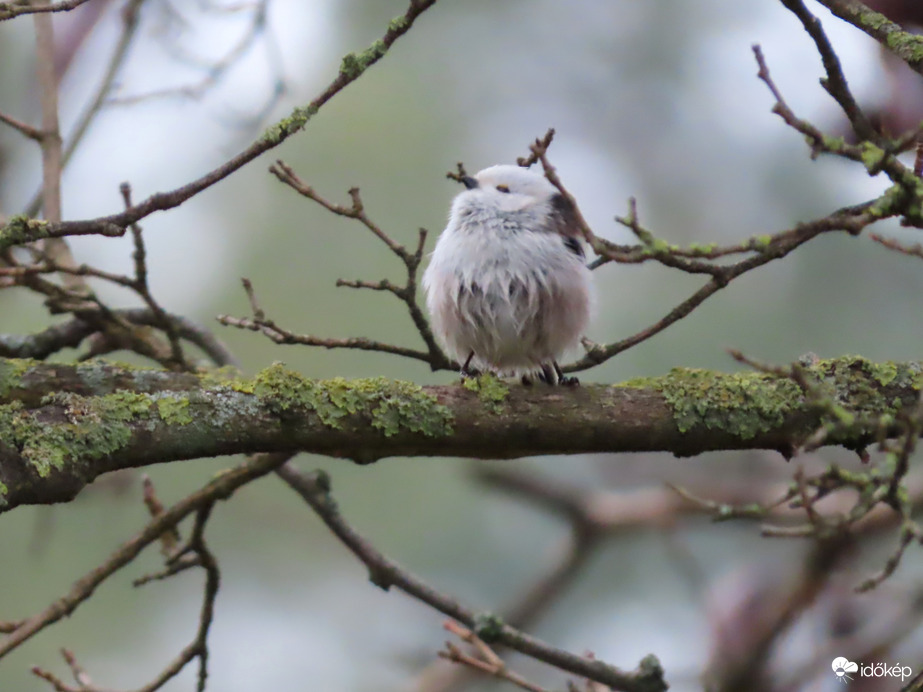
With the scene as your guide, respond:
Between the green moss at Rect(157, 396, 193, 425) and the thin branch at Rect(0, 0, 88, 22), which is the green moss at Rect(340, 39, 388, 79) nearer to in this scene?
the thin branch at Rect(0, 0, 88, 22)

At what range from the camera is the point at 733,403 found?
8.63 feet

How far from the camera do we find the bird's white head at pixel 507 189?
3.73m

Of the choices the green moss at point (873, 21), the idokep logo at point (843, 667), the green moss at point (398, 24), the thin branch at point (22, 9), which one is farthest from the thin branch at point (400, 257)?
the idokep logo at point (843, 667)

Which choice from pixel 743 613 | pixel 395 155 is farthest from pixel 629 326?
pixel 743 613

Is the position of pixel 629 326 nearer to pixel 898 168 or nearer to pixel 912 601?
pixel 912 601

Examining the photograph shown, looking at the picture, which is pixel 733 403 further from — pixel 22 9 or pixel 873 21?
pixel 22 9

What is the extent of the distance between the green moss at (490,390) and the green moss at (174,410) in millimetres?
709

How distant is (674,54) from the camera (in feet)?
41.5

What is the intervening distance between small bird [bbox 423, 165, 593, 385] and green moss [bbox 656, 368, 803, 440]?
2.31 ft

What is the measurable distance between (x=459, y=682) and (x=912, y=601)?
196cm

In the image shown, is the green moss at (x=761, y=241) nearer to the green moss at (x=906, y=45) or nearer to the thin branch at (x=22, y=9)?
the green moss at (x=906, y=45)

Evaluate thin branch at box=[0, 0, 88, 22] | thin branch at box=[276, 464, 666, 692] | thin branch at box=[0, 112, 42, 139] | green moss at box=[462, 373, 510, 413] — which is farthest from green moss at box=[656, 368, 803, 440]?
thin branch at box=[0, 112, 42, 139]

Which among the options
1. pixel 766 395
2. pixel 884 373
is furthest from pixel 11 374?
pixel 884 373

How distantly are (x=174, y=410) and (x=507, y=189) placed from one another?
70.4 inches
